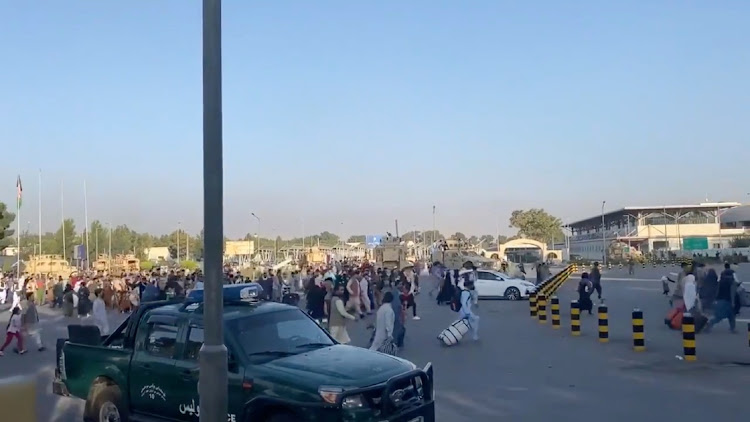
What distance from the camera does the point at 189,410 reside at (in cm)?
751

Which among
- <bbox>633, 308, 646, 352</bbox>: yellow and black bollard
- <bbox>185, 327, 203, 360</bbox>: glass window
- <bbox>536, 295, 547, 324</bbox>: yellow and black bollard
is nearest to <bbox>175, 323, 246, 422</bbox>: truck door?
<bbox>185, 327, 203, 360</bbox>: glass window

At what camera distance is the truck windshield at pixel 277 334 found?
747cm

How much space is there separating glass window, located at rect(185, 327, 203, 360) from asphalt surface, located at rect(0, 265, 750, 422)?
129 inches

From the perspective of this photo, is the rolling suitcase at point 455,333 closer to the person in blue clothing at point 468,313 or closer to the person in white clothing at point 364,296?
the person in blue clothing at point 468,313

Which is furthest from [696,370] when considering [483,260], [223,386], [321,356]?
[483,260]

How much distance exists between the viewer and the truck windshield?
24.5 feet

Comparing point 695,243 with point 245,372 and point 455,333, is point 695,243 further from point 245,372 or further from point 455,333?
point 245,372

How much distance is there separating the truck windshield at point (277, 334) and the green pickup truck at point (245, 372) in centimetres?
1

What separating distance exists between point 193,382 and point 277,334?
3.32ft

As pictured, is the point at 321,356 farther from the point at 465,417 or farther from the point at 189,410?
the point at 465,417

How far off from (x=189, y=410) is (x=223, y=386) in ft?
10.1

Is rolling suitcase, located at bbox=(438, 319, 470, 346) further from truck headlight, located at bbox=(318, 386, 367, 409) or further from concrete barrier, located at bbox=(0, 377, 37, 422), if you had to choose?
concrete barrier, located at bbox=(0, 377, 37, 422)

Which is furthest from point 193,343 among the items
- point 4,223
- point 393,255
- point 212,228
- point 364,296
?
point 4,223

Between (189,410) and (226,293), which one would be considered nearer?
(189,410)
